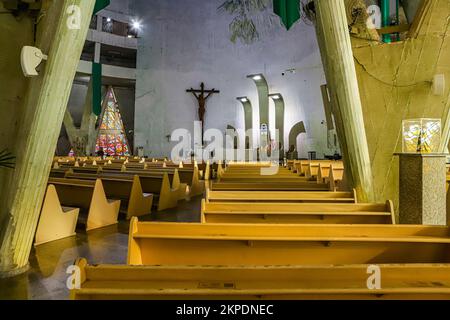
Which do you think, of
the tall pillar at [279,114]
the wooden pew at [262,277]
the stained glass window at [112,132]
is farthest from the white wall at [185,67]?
the wooden pew at [262,277]

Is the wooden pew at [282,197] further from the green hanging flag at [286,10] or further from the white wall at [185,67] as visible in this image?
the white wall at [185,67]

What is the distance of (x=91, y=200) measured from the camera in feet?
12.7

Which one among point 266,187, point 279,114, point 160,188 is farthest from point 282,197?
point 279,114

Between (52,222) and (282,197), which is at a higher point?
(282,197)

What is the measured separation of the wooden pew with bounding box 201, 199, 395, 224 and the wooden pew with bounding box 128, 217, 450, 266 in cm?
53

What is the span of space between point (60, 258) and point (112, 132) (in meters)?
14.6

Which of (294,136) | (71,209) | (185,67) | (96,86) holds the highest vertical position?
(185,67)

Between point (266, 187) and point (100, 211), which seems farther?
point (100, 211)

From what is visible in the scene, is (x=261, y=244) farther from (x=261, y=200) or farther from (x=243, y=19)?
(x=243, y=19)

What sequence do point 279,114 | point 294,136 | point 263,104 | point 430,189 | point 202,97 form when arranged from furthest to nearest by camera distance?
point 202,97 → point 263,104 → point 279,114 → point 294,136 → point 430,189

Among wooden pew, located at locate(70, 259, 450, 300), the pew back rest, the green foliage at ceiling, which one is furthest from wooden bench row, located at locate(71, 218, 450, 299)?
the green foliage at ceiling

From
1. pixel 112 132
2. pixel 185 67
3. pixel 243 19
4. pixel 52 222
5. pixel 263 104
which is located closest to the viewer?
pixel 52 222

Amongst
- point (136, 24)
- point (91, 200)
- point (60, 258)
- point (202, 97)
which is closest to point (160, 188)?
point (91, 200)
